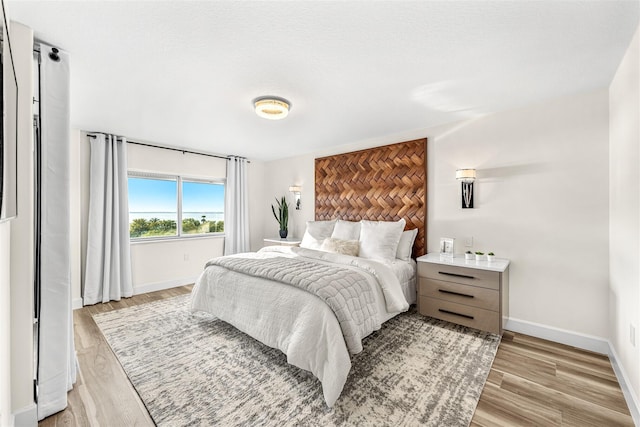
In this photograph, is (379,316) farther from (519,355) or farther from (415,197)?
(415,197)

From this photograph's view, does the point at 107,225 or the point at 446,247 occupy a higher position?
the point at 107,225

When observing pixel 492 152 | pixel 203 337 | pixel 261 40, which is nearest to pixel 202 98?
pixel 261 40

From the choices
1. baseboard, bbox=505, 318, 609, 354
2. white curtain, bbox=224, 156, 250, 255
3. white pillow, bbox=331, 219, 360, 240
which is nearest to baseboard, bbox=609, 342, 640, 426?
baseboard, bbox=505, 318, 609, 354

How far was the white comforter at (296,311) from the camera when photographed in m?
1.85

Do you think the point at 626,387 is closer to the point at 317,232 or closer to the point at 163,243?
the point at 317,232

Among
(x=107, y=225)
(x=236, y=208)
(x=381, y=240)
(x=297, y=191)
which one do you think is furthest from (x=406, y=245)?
(x=107, y=225)

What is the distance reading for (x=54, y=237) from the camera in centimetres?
182

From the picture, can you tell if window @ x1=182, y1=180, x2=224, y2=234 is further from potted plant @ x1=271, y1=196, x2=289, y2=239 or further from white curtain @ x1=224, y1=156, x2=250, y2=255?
potted plant @ x1=271, y1=196, x2=289, y2=239

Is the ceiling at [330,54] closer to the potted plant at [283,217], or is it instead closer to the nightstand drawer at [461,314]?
the nightstand drawer at [461,314]

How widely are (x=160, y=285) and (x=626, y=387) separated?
523cm

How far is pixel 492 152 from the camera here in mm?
3066

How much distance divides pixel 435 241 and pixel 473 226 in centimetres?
49

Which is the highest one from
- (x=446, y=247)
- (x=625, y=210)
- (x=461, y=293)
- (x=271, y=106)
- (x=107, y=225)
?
(x=271, y=106)

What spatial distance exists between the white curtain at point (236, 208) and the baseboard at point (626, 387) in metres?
4.93
